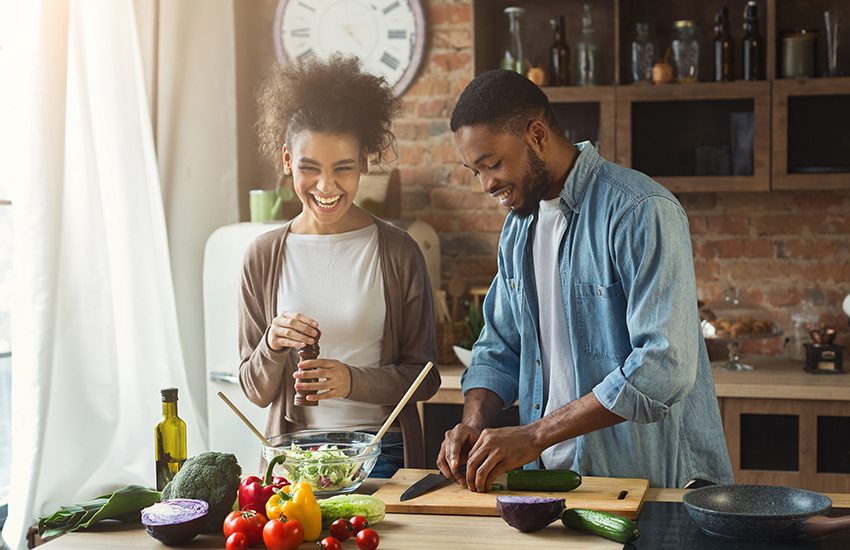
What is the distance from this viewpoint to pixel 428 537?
1305 millimetres

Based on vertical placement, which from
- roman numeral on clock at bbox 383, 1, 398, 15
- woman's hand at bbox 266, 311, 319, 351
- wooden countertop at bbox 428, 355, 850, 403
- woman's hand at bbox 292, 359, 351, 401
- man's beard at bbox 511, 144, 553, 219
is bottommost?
wooden countertop at bbox 428, 355, 850, 403

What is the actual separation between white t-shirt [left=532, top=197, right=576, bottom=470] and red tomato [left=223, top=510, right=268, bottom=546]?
2.38ft

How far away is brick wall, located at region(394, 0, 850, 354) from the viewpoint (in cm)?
320

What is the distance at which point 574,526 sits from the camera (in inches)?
51.1

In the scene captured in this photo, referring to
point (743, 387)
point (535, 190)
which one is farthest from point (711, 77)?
point (535, 190)

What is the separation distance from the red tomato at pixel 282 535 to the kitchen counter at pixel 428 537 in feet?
0.17

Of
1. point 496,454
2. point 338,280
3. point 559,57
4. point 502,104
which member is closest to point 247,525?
point 496,454

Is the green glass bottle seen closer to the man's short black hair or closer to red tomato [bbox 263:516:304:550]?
red tomato [bbox 263:516:304:550]

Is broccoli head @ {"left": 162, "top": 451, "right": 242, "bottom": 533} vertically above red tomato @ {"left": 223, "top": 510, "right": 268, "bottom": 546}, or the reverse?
broccoli head @ {"left": 162, "top": 451, "right": 242, "bottom": 533}

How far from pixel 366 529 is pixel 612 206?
2.68ft

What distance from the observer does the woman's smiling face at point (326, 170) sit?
1803 mm

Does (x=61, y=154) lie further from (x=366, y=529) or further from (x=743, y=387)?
(x=743, y=387)

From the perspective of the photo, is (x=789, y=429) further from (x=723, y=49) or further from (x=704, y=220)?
(x=723, y=49)

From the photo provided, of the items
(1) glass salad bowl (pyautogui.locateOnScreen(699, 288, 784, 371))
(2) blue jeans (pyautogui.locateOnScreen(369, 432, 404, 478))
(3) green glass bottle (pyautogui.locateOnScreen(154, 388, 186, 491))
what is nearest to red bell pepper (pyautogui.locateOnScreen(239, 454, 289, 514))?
(3) green glass bottle (pyautogui.locateOnScreen(154, 388, 186, 491))
